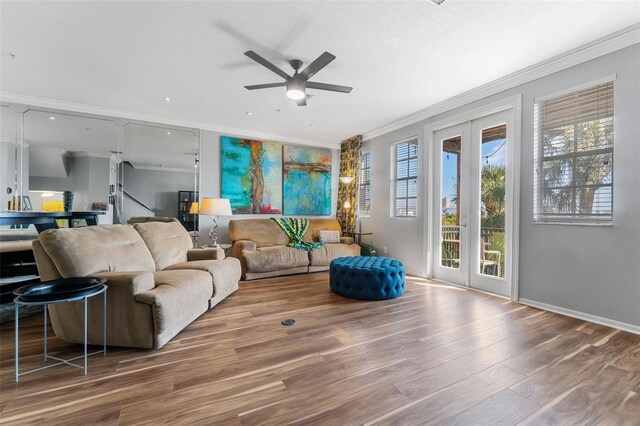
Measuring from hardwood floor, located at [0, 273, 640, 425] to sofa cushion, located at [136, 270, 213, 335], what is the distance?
0.18 m

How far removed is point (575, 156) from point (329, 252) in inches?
139

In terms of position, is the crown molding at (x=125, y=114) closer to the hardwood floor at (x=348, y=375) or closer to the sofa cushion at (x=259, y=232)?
the sofa cushion at (x=259, y=232)

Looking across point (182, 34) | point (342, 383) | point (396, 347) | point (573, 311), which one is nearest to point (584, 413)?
point (396, 347)

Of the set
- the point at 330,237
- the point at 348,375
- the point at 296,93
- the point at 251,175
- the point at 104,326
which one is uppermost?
the point at 296,93

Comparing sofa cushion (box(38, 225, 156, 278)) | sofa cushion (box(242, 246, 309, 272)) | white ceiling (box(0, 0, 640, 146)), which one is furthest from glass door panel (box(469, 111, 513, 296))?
sofa cushion (box(38, 225, 156, 278))

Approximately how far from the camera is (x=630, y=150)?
8.08ft

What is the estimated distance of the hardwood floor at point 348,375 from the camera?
143 centimetres

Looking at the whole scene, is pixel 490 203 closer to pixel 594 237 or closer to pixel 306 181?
pixel 594 237

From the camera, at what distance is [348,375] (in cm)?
177

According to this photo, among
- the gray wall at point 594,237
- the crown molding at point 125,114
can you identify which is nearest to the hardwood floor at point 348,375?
the gray wall at point 594,237

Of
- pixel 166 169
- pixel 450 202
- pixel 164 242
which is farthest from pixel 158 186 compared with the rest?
pixel 450 202

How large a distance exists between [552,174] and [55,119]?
665 centimetres

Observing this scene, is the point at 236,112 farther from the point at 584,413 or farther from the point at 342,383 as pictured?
the point at 584,413

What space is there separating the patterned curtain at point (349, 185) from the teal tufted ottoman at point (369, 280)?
7.66ft
